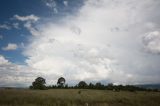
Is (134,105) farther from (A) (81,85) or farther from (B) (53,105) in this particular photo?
(A) (81,85)

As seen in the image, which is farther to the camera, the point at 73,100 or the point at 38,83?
the point at 38,83

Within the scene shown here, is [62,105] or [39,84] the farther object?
[39,84]

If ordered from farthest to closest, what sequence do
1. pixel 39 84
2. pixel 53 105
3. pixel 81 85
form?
pixel 81 85, pixel 39 84, pixel 53 105

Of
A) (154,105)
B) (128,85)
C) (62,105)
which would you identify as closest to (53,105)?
(62,105)

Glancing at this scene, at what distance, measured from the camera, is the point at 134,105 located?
74.3 feet

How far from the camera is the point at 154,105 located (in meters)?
22.4

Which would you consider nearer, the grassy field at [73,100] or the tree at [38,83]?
the grassy field at [73,100]

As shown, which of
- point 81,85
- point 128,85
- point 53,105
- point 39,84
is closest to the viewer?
point 53,105

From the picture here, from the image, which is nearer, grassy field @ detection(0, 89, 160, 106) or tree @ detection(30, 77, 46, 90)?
grassy field @ detection(0, 89, 160, 106)

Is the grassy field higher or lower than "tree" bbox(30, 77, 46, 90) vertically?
lower

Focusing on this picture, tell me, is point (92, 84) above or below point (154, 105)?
above

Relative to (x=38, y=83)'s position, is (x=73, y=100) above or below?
below

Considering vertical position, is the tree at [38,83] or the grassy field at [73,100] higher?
the tree at [38,83]

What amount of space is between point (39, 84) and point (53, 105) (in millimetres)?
89416
